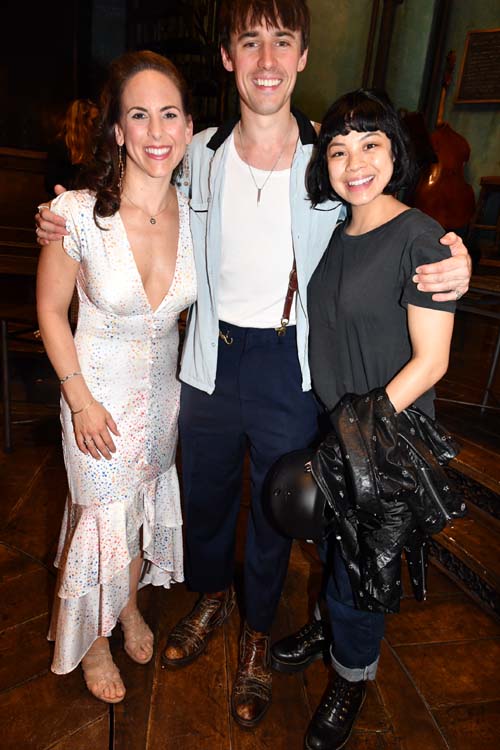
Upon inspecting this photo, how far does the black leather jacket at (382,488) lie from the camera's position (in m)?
1.29

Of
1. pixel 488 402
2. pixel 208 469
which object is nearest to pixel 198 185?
pixel 208 469

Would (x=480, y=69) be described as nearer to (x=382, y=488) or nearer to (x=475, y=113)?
(x=475, y=113)

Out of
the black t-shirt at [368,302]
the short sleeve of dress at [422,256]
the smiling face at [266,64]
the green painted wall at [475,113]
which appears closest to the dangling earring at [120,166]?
the smiling face at [266,64]

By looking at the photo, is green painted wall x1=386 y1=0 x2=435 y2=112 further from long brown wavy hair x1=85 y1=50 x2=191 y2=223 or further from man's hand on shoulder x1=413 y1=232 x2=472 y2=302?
man's hand on shoulder x1=413 y1=232 x2=472 y2=302

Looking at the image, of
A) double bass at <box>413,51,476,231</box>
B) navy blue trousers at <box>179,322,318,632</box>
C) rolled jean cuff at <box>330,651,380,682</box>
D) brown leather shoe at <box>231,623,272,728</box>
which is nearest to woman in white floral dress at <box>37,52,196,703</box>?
navy blue trousers at <box>179,322,318,632</box>

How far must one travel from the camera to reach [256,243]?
1.64 metres

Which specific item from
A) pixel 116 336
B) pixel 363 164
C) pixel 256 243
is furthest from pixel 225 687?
pixel 363 164

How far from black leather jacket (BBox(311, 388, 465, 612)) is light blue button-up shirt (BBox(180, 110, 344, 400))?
0.37m

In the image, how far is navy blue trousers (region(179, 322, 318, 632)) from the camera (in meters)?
1.68

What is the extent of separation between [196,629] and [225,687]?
221mm

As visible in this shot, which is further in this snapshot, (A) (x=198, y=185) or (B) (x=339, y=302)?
(A) (x=198, y=185)

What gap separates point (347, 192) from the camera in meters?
1.42

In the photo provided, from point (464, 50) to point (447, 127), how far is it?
1.15 meters

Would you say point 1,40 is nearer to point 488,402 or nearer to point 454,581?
point 488,402
